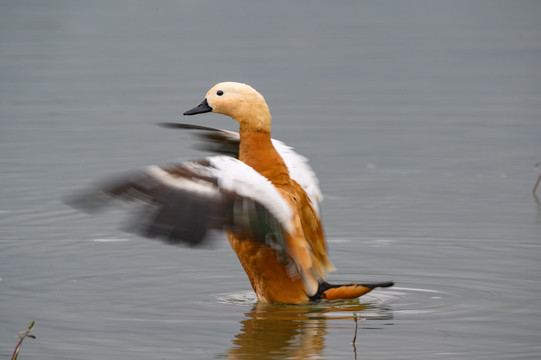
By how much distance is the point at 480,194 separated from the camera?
9625 millimetres

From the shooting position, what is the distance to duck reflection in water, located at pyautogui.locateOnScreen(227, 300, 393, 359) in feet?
19.3

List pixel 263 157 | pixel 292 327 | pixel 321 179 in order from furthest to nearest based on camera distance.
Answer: pixel 321 179
pixel 263 157
pixel 292 327

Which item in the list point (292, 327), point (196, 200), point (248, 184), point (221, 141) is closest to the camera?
point (196, 200)

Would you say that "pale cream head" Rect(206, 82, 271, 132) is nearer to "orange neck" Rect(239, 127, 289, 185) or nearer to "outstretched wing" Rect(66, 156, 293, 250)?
"orange neck" Rect(239, 127, 289, 185)

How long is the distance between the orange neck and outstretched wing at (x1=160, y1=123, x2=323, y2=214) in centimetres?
34

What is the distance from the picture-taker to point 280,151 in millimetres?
7215

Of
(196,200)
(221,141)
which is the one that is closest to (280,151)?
(221,141)

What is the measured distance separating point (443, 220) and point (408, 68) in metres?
9.11

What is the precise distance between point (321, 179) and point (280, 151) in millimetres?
3097

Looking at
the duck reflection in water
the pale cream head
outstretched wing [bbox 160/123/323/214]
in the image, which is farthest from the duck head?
the duck reflection in water

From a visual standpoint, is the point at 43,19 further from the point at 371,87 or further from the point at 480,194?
the point at 480,194

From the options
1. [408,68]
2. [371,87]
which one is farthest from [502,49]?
[371,87]

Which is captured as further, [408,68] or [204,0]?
[204,0]

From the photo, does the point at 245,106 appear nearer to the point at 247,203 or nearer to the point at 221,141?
the point at 221,141
